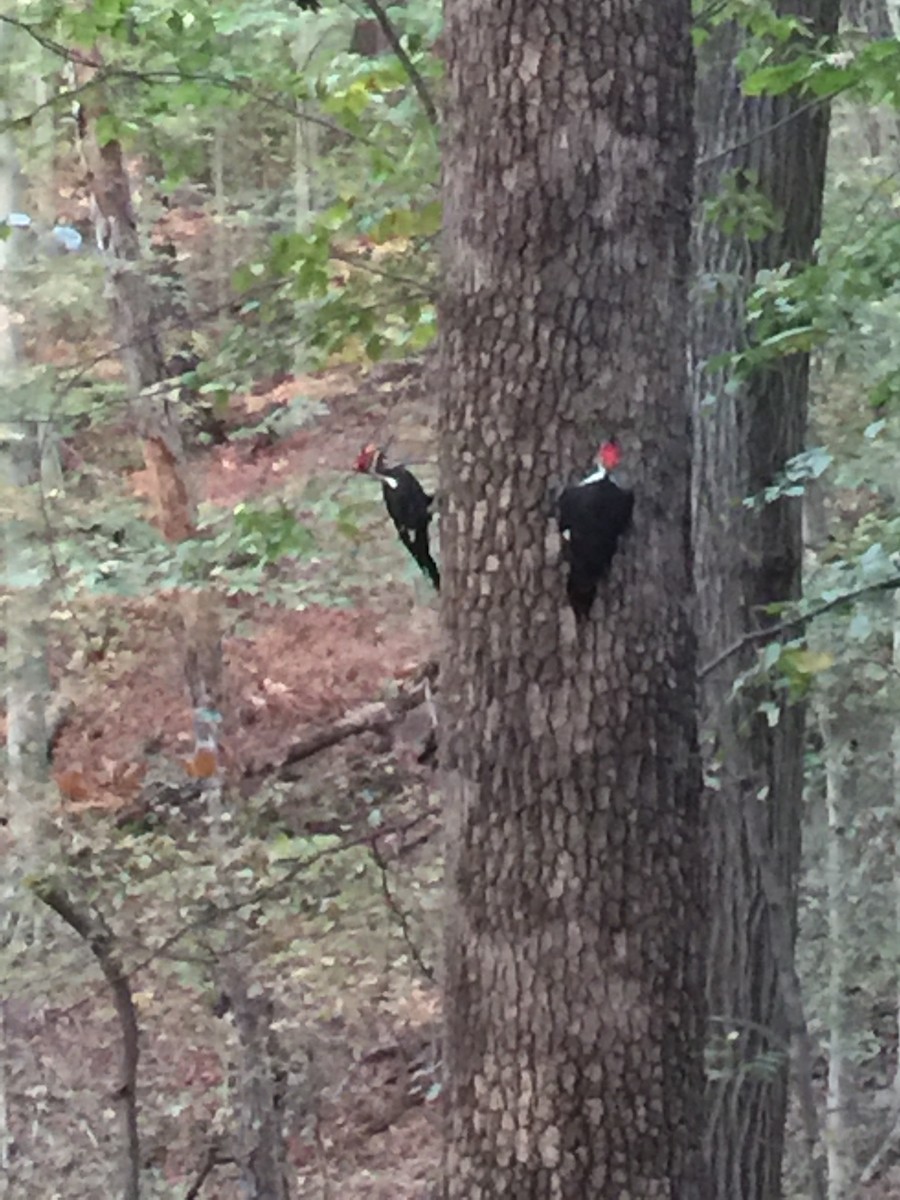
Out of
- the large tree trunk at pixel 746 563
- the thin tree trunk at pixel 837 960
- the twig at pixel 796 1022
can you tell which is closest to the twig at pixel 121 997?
the large tree trunk at pixel 746 563

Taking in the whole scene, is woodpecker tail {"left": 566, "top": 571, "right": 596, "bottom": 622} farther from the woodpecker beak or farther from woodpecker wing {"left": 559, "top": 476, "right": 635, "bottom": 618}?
the woodpecker beak

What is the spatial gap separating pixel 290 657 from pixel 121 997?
9297 mm

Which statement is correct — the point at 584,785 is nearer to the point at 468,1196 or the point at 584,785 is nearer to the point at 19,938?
the point at 468,1196

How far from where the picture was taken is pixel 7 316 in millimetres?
9711

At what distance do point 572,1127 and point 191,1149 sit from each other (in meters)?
7.04

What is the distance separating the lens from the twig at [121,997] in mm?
4129

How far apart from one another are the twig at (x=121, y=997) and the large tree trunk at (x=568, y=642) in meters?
1.92

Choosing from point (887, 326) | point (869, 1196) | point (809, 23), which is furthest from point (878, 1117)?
point (809, 23)

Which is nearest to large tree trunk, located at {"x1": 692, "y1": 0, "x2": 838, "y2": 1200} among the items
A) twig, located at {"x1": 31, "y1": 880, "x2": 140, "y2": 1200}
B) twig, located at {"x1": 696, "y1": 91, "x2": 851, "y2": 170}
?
twig, located at {"x1": 696, "y1": 91, "x2": 851, "y2": 170}

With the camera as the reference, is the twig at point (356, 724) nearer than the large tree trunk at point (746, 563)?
No

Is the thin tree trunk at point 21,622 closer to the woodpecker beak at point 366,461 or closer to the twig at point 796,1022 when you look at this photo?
the woodpecker beak at point 366,461

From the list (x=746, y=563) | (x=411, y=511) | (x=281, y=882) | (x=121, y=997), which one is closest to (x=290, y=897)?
(x=121, y=997)

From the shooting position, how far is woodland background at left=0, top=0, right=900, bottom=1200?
13.2ft

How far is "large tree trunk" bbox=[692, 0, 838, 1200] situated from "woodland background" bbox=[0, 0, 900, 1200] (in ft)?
0.54
